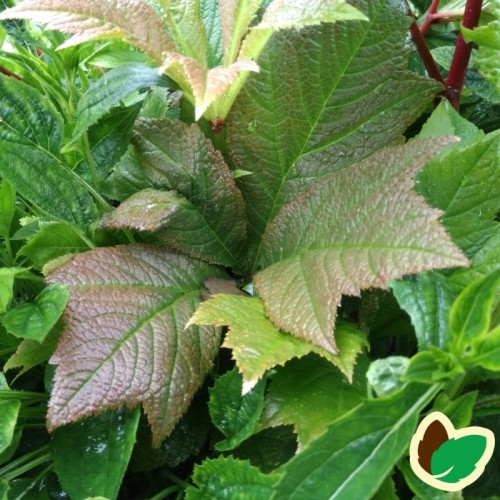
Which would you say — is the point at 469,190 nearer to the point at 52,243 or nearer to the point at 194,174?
the point at 194,174

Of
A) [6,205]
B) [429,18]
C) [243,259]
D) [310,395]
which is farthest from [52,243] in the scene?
[429,18]

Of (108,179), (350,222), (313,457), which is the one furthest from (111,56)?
(313,457)

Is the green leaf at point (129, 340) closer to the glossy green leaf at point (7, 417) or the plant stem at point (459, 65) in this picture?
the glossy green leaf at point (7, 417)

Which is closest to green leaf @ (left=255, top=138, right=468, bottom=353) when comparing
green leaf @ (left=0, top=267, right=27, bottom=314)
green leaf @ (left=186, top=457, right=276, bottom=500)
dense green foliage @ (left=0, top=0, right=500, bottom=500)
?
dense green foliage @ (left=0, top=0, right=500, bottom=500)

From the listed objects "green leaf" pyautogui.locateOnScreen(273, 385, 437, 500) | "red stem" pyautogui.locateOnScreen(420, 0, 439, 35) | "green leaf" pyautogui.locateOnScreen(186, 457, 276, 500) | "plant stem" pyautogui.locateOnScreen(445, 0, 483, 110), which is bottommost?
"green leaf" pyautogui.locateOnScreen(186, 457, 276, 500)

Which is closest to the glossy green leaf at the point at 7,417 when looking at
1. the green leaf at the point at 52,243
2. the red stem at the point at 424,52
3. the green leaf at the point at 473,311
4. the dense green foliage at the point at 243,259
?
the dense green foliage at the point at 243,259

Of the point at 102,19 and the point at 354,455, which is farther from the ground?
the point at 102,19

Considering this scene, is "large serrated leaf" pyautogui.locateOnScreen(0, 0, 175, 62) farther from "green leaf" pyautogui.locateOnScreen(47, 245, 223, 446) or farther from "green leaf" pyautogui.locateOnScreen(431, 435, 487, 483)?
"green leaf" pyautogui.locateOnScreen(431, 435, 487, 483)

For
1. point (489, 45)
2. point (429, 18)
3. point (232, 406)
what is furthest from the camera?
point (429, 18)
